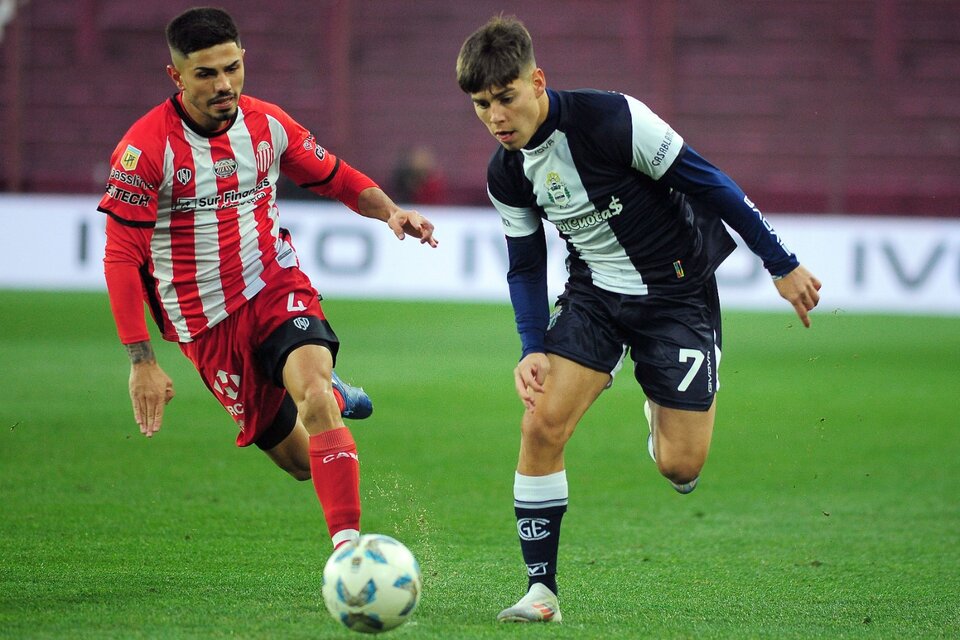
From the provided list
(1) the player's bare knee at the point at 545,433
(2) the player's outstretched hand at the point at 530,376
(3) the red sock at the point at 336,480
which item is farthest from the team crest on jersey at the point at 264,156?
(1) the player's bare knee at the point at 545,433

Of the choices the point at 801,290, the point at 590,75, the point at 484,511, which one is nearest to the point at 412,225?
the point at 801,290

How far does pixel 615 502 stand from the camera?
22.3 feet

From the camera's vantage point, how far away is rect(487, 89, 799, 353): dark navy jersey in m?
4.71

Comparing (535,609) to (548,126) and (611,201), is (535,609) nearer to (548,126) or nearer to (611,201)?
(611,201)

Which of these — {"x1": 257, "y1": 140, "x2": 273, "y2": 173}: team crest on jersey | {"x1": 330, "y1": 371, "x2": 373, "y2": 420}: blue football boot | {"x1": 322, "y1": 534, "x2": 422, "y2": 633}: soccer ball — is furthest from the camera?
{"x1": 330, "y1": 371, "x2": 373, "y2": 420}: blue football boot

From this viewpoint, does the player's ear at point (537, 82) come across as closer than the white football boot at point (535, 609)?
No

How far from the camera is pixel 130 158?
4938 millimetres

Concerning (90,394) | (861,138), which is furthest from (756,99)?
(90,394)

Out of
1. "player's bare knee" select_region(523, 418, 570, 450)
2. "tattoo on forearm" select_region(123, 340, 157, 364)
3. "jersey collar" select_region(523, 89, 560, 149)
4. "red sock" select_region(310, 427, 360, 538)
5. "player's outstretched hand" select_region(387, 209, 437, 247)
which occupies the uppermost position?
"jersey collar" select_region(523, 89, 560, 149)

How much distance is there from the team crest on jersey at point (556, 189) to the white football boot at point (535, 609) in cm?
136

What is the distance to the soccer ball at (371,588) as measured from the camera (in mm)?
4000

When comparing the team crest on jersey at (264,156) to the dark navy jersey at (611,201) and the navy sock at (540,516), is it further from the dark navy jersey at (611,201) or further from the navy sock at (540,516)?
the navy sock at (540,516)

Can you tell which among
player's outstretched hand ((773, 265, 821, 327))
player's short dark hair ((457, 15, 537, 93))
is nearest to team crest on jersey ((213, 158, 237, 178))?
player's short dark hair ((457, 15, 537, 93))

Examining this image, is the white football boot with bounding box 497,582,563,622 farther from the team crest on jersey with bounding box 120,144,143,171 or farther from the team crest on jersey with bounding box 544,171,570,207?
the team crest on jersey with bounding box 120,144,143,171
